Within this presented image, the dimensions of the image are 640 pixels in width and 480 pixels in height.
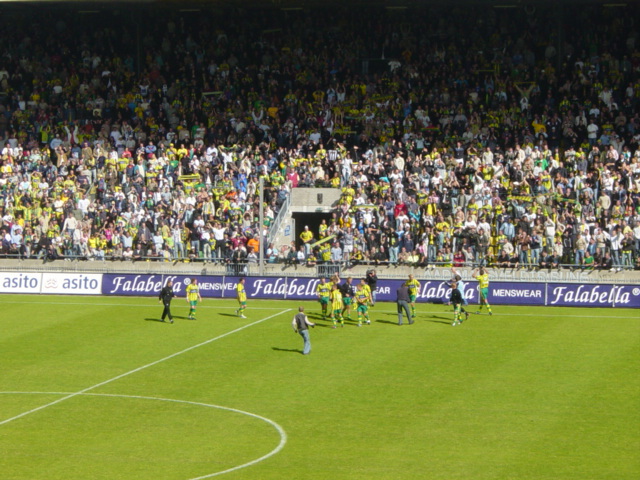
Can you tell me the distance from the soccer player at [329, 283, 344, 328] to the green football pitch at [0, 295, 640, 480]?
1.71ft

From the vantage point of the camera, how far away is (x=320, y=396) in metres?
28.4

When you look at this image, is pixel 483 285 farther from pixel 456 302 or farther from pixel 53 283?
pixel 53 283

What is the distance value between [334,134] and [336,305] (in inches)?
665

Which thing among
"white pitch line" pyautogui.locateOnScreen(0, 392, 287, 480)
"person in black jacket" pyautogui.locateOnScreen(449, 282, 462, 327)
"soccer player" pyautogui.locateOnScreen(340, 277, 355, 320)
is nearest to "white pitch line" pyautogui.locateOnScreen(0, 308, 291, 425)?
"white pitch line" pyautogui.locateOnScreen(0, 392, 287, 480)

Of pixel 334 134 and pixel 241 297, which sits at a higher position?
pixel 334 134

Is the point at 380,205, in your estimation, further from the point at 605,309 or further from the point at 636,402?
the point at 636,402

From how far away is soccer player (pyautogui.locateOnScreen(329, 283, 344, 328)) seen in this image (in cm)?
3872

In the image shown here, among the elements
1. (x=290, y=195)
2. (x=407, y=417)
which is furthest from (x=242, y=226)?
(x=407, y=417)

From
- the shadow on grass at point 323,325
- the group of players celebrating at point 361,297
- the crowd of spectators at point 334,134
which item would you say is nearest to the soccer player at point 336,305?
the group of players celebrating at point 361,297

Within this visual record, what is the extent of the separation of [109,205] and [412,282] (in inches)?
694

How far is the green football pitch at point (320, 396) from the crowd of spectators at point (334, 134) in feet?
18.9

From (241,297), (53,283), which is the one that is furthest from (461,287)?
(53,283)

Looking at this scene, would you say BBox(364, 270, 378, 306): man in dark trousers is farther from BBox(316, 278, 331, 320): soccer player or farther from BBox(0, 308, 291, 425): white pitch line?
BBox(0, 308, 291, 425): white pitch line

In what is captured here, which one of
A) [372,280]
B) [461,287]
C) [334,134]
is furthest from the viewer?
[334,134]
